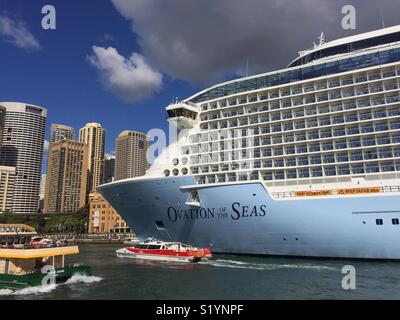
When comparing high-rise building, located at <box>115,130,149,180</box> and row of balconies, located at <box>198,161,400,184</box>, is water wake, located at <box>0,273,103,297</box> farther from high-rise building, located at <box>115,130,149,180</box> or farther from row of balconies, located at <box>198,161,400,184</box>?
high-rise building, located at <box>115,130,149,180</box>

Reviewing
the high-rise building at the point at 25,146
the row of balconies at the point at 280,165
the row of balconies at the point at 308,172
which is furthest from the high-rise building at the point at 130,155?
the row of balconies at the point at 308,172

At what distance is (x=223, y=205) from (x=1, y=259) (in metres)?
15.9

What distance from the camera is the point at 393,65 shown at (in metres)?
28.2

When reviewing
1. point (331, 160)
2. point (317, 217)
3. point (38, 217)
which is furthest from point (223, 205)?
point (38, 217)

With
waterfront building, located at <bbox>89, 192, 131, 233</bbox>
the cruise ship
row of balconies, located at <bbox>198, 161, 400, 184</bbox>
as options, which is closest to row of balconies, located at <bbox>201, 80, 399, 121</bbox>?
the cruise ship

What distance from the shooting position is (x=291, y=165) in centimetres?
2959

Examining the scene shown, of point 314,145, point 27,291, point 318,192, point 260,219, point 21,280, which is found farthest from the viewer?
point 314,145

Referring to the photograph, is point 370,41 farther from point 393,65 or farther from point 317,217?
point 317,217

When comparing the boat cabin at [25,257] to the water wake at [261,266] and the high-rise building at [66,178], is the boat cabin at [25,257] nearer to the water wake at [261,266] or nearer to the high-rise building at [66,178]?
the water wake at [261,266]

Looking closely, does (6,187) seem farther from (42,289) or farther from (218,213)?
(42,289)

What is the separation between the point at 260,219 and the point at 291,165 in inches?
210

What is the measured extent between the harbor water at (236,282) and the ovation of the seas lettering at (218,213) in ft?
11.8

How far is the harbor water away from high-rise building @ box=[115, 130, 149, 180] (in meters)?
155

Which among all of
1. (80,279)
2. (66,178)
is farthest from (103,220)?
(80,279)
